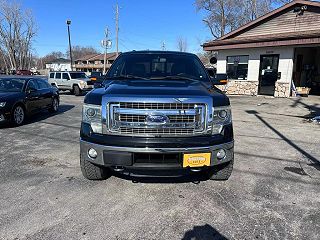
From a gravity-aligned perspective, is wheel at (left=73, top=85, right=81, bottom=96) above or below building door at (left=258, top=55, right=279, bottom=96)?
below

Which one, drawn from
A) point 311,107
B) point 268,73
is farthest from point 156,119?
point 268,73

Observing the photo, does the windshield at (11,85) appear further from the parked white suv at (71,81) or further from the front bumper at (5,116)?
the parked white suv at (71,81)

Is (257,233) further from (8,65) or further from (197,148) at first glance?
(8,65)

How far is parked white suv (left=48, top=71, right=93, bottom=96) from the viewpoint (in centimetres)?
2014

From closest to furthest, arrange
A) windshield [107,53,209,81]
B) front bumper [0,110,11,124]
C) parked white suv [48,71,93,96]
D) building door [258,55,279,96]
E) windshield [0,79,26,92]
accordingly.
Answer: windshield [107,53,209,81], front bumper [0,110,11,124], windshield [0,79,26,92], building door [258,55,279,96], parked white suv [48,71,93,96]

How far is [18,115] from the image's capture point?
8.34m

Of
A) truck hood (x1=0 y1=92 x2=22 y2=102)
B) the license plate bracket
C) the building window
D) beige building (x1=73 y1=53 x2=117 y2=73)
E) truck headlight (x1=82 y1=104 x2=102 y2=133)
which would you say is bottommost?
the license plate bracket

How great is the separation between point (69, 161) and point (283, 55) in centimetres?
1442

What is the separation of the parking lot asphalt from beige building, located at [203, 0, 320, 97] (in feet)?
36.8

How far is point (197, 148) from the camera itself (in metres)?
3.30

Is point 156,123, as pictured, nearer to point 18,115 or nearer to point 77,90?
point 18,115

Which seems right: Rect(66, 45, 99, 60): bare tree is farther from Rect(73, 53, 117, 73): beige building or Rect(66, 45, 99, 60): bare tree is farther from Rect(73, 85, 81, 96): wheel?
Rect(73, 85, 81, 96): wheel

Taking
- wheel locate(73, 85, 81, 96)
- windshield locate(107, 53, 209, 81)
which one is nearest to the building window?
wheel locate(73, 85, 81, 96)

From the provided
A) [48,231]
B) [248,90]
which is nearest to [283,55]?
[248,90]
